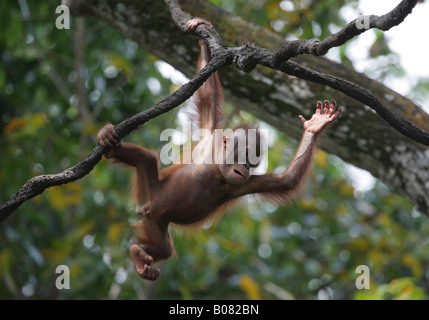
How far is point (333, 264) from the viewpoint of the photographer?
6.71 m

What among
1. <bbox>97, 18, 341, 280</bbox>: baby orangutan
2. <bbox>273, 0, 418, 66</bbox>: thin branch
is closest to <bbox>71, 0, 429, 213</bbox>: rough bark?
<bbox>97, 18, 341, 280</bbox>: baby orangutan

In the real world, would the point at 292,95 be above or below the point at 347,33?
above

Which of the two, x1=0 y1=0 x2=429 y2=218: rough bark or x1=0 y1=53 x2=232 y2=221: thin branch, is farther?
x1=0 y1=0 x2=429 y2=218: rough bark

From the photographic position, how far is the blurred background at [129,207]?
5.04 m

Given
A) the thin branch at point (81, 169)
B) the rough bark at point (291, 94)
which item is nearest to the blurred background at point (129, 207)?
the rough bark at point (291, 94)

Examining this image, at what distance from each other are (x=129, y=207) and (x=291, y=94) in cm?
218

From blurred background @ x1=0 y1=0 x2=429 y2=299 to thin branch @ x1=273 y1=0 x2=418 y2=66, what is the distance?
2503mm

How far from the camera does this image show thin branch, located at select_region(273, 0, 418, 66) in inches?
80.3

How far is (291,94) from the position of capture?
3.38 meters

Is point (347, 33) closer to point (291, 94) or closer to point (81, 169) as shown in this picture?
point (81, 169)

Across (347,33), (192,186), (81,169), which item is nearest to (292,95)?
(192,186)

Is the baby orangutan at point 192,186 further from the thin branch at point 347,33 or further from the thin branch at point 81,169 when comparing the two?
the thin branch at point 347,33

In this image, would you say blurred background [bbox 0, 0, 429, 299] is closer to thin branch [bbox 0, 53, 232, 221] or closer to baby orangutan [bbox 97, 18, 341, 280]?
baby orangutan [bbox 97, 18, 341, 280]

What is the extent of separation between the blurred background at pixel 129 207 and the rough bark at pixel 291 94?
119 centimetres
